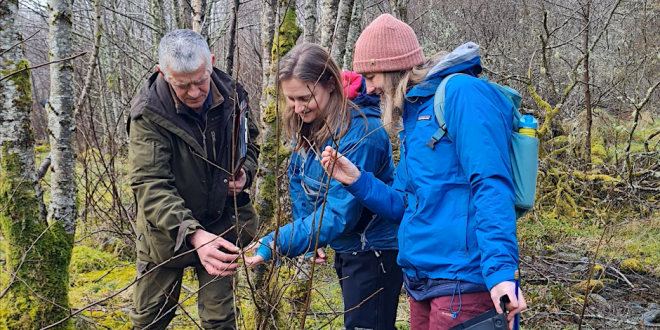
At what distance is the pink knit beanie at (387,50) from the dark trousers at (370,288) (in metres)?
0.85

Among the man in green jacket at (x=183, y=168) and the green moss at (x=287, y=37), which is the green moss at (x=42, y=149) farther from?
the man in green jacket at (x=183, y=168)

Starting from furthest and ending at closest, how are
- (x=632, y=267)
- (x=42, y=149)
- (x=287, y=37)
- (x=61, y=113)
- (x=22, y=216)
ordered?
(x=42, y=149)
(x=632, y=267)
(x=287, y=37)
(x=61, y=113)
(x=22, y=216)

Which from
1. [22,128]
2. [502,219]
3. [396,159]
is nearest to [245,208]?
[22,128]

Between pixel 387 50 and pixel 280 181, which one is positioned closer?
pixel 387 50

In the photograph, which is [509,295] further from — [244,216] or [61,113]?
[61,113]

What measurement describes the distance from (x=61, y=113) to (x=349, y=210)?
6.00 ft

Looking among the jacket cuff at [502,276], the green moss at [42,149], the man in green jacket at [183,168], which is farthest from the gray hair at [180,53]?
the green moss at [42,149]

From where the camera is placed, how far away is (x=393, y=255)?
231 centimetres

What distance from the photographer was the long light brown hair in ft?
7.45

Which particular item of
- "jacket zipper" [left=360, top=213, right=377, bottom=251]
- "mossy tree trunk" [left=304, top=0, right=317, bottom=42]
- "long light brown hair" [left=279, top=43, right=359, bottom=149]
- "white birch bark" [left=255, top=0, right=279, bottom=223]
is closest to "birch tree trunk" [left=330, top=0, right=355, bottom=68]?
"mossy tree trunk" [left=304, top=0, right=317, bottom=42]

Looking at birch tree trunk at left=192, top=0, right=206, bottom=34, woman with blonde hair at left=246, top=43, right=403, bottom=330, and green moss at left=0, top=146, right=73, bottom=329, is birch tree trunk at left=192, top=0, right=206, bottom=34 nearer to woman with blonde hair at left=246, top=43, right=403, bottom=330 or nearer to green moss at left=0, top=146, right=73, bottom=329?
green moss at left=0, top=146, right=73, bottom=329

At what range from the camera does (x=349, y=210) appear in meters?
2.19

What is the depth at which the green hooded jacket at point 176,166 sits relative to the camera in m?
2.40

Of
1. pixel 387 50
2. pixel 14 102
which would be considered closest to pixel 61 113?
pixel 14 102
